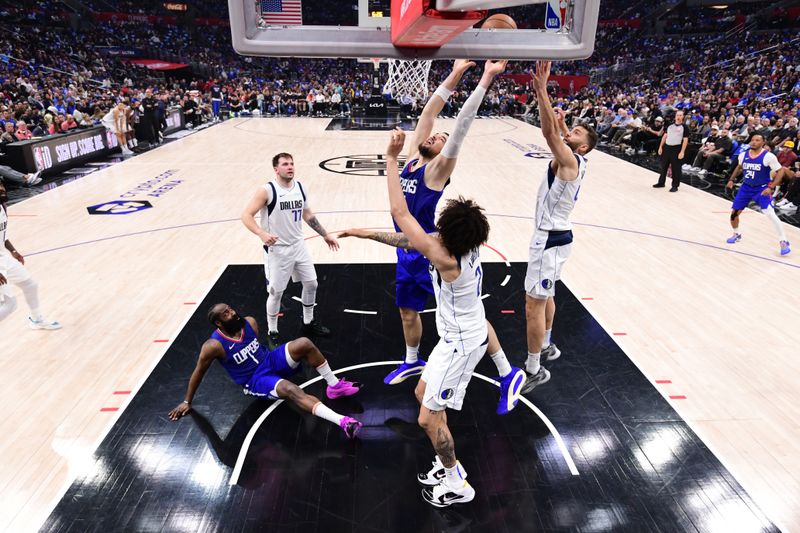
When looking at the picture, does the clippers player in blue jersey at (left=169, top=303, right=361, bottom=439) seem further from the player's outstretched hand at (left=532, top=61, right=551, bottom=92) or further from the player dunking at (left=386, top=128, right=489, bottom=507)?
the player's outstretched hand at (left=532, top=61, right=551, bottom=92)

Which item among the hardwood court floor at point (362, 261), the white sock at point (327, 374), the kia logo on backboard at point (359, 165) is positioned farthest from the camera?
the kia logo on backboard at point (359, 165)

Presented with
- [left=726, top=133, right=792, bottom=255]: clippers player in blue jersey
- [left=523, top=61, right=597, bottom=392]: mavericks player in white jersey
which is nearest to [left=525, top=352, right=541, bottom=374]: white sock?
[left=523, top=61, right=597, bottom=392]: mavericks player in white jersey

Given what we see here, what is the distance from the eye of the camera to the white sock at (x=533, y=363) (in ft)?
14.9

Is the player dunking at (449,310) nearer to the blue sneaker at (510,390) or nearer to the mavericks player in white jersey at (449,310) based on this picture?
the mavericks player in white jersey at (449,310)

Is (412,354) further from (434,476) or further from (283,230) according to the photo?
(283,230)

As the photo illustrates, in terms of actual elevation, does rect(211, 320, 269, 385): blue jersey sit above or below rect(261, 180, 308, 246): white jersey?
below

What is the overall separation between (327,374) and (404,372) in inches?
26.9

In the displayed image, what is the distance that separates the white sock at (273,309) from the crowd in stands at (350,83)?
1059 cm

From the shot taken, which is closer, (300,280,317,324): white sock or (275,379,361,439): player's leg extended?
(275,379,361,439): player's leg extended

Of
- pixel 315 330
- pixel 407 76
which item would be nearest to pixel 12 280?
pixel 315 330

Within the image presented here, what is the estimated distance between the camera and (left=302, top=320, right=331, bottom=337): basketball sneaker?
212 inches

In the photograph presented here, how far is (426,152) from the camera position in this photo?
13.7 ft

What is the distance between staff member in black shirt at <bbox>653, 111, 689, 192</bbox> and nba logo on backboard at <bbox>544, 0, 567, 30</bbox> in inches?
341

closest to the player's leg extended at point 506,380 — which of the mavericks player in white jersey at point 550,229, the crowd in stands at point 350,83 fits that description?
the mavericks player in white jersey at point 550,229
